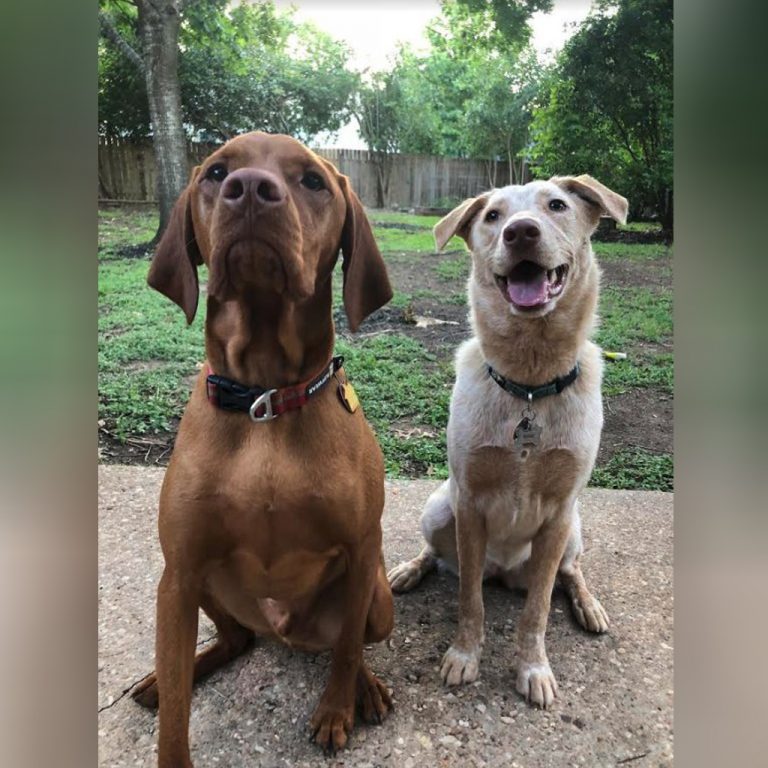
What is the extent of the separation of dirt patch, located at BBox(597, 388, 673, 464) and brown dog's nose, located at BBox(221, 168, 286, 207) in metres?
1.52

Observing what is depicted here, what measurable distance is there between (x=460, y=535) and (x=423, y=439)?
2.13ft

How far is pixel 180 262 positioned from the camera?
151 centimetres

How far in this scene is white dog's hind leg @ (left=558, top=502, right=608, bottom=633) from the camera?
6.76 ft

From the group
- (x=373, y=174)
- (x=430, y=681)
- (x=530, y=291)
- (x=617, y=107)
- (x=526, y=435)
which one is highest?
(x=617, y=107)

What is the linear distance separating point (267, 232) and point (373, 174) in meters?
0.89

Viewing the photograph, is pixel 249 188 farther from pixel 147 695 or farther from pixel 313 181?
pixel 147 695

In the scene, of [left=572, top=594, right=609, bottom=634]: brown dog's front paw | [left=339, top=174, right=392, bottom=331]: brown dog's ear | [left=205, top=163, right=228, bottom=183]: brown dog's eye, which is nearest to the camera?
[left=205, top=163, right=228, bottom=183]: brown dog's eye

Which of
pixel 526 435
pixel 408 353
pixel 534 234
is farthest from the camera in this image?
pixel 408 353

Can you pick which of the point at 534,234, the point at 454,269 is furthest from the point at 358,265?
the point at 454,269

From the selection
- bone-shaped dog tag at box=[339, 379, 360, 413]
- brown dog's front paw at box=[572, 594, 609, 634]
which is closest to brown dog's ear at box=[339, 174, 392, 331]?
bone-shaped dog tag at box=[339, 379, 360, 413]

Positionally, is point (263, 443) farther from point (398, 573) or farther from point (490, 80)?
point (490, 80)

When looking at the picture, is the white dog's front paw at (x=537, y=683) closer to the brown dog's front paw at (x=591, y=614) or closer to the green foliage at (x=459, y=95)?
the brown dog's front paw at (x=591, y=614)

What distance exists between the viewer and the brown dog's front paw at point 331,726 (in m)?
1.65

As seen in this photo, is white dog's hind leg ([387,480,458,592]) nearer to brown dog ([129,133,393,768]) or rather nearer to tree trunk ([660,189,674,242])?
brown dog ([129,133,393,768])
